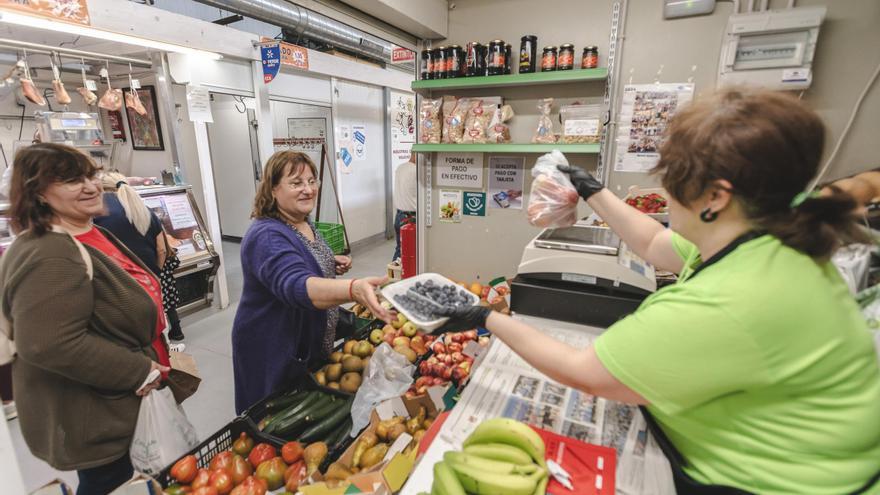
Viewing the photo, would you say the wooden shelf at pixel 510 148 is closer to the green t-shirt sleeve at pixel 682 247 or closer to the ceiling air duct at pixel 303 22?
the green t-shirt sleeve at pixel 682 247

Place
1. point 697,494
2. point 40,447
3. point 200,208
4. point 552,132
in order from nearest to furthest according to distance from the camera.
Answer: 1. point 697,494
2. point 40,447
3. point 552,132
4. point 200,208

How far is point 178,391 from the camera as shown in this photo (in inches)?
70.1

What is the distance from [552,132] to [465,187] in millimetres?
739

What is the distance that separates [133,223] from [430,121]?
2.24 metres

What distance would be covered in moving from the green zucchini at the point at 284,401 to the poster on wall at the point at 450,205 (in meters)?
1.71

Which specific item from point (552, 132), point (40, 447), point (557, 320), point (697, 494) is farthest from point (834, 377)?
point (40, 447)

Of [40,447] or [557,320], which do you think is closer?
[40,447]

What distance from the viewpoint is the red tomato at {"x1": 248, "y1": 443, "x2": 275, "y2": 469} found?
57.3 inches

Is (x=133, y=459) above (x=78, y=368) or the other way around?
the other way around

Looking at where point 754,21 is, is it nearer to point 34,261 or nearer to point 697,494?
point 697,494

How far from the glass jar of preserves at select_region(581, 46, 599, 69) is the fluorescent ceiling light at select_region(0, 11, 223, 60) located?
3267 mm

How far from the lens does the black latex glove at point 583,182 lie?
1.44 m

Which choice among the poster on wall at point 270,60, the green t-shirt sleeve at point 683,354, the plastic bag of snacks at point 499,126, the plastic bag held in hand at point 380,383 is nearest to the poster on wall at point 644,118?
the plastic bag of snacks at point 499,126

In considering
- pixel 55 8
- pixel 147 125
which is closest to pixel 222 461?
pixel 55 8
